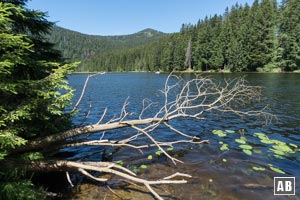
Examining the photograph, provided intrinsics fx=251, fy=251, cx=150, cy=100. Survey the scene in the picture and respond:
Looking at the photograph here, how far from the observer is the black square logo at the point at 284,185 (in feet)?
25.4

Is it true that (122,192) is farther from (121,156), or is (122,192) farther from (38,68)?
(38,68)

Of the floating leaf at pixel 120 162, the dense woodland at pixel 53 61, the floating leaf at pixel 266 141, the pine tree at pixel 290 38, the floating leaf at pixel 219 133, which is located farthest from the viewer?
the pine tree at pixel 290 38

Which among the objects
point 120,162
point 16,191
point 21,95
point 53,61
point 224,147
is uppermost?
point 53,61

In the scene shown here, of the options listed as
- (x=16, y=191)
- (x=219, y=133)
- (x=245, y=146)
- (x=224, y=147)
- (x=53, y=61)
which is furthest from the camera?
(x=219, y=133)

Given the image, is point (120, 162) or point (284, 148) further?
point (284, 148)

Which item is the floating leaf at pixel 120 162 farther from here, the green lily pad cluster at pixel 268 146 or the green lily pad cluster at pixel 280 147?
the green lily pad cluster at pixel 280 147

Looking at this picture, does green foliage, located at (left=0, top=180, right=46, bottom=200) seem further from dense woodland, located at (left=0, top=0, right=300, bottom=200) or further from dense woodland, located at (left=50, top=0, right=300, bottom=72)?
dense woodland, located at (left=50, top=0, right=300, bottom=72)

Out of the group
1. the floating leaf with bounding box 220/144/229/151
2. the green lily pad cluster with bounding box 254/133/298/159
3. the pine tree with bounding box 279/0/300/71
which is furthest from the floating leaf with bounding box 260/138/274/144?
the pine tree with bounding box 279/0/300/71

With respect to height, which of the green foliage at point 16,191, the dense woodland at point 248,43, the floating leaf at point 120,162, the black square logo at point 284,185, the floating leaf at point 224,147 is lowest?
the floating leaf at point 120,162

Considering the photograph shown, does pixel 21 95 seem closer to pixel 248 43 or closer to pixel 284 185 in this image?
pixel 284 185

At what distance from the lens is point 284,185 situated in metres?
8.15

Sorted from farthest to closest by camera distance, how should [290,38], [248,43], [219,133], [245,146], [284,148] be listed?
[248,43] < [290,38] < [219,133] < [245,146] < [284,148]

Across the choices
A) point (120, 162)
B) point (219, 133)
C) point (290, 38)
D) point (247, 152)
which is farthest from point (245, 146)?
point (290, 38)

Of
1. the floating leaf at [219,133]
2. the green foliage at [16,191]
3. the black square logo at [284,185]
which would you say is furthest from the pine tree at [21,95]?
the floating leaf at [219,133]
